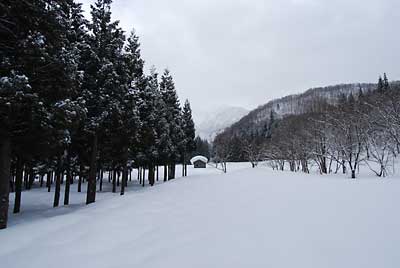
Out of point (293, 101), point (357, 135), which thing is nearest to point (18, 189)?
point (357, 135)

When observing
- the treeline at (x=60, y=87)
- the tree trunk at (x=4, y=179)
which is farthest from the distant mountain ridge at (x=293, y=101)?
the tree trunk at (x=4, y=179)

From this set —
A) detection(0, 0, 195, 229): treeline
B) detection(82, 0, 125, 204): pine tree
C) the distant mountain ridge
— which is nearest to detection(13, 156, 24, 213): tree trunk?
A: detection(0, 0, 195, 229): treeline

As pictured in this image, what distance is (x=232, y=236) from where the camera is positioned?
4.70 m

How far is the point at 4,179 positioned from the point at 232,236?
722 cm

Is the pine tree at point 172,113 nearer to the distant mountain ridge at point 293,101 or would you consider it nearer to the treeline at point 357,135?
the treeline at point 357,135

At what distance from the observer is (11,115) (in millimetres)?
6945

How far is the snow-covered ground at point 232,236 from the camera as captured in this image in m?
3.79

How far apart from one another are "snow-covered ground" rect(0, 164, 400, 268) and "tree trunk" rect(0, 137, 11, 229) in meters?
0.65

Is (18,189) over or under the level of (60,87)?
under

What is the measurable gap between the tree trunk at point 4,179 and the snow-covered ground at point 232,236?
25.8 inches

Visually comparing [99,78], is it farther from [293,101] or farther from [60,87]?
[293,101]

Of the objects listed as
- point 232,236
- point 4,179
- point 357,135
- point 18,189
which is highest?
point 357,135

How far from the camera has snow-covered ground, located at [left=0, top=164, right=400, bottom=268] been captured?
3.79 m

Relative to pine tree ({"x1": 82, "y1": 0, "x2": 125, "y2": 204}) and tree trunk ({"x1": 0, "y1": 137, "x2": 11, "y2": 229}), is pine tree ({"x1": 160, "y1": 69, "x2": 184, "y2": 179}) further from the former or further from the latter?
tree trunk ({"x1": 0, "y1": 137, "x2": 11, "y2": 229})
